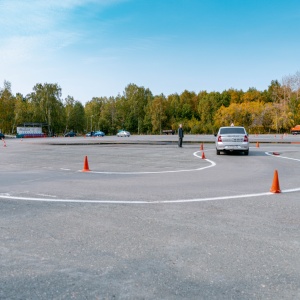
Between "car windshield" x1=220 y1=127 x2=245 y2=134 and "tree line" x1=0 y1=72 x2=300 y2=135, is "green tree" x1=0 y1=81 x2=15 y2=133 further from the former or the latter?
"car windshield" x1=220 y1=127 x2=245 y2=134

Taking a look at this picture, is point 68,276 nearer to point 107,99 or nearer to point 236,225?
point 236,225

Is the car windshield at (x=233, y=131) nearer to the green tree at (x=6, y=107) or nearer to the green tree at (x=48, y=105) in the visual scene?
the green tree at (x=6, y=107)

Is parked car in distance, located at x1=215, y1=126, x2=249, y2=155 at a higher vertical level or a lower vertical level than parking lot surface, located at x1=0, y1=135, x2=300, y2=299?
higher

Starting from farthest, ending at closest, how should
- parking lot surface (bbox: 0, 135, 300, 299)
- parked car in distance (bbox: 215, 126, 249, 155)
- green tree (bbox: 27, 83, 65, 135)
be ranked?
green tree (bbox: 27, 83, 65, 135) → parked car in distance (bbox: 215, 126, 249, 155) → parking lot surface (bbox: 0, 135, 300, 299)

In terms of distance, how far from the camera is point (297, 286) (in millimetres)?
3252

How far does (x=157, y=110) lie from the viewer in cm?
12962

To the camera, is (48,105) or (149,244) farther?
(48,105)

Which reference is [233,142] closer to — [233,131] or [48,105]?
[233,131]

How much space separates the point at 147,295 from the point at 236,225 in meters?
2.66

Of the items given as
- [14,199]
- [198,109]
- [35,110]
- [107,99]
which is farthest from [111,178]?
[107,99]

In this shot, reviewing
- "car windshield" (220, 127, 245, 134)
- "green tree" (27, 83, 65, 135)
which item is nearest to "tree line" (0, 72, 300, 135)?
"green tree" (27, 83, 65, 135)

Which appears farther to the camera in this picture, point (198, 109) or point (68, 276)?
point (198, 109)

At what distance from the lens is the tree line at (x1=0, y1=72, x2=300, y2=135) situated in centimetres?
9500

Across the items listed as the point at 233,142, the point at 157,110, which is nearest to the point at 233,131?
the point at 233,142
